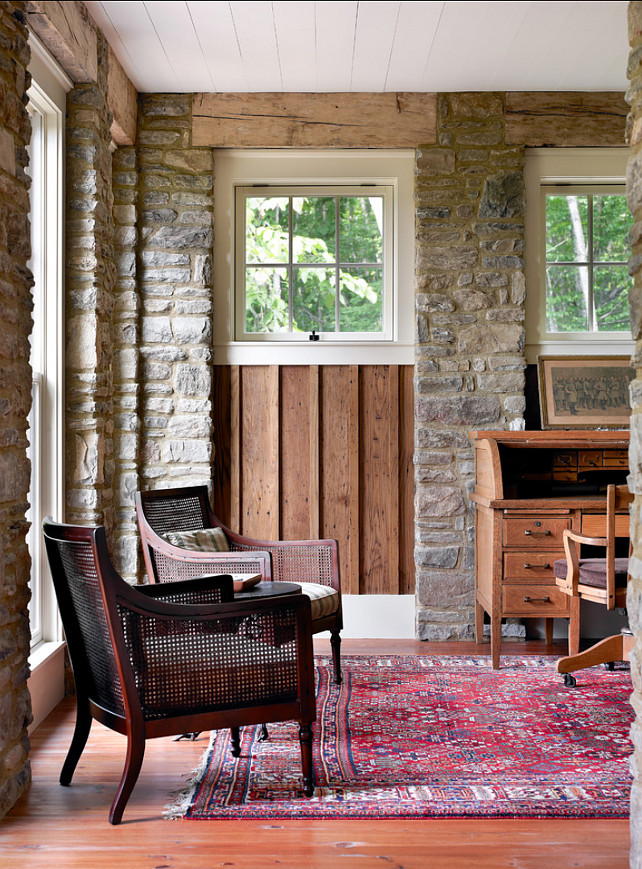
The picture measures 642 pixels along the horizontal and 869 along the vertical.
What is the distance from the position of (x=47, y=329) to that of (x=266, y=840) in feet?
8.01

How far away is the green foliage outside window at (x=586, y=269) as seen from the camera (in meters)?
5.06

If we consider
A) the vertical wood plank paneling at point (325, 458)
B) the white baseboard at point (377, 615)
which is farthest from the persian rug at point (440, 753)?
the vertical wood plank paneling at point (325, 458)

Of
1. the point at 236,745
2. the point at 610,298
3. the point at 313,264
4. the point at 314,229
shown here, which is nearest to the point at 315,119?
the point at 314,229

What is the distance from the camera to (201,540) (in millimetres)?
4027

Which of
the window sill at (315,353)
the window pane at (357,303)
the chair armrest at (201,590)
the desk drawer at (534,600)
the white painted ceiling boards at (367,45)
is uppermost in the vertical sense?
the white painted ceiling boards at (367,45)

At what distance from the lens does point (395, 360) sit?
5.00m

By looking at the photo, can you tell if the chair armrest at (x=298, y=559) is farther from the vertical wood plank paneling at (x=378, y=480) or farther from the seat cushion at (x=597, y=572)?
the seat cushion at (x=597, y=572)

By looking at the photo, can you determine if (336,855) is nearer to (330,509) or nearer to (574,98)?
(330,509)

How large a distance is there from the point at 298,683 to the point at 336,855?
540 mm

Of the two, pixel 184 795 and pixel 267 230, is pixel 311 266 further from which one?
pixel 184 795

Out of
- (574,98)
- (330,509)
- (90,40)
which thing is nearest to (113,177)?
(90,40)

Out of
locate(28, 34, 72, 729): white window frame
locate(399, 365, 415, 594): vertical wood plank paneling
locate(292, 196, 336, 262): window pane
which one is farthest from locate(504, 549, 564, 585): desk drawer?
locate(28, 34, 72, 729): white window frame

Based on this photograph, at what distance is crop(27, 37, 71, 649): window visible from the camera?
3717 mm

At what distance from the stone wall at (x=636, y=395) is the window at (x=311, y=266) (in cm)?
292
